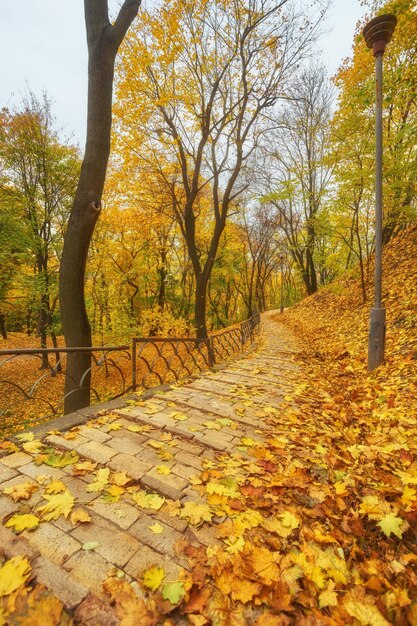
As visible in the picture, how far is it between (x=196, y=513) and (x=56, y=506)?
92 cm

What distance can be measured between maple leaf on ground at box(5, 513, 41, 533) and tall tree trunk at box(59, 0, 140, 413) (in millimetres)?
2749

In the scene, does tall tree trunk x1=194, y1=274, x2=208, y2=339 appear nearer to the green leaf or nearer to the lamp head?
the lamp head

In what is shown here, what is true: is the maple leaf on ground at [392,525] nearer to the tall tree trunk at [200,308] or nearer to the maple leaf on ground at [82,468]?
the maple leaf on ground at [82,468]

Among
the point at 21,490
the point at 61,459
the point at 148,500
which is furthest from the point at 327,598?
the point at 61,459

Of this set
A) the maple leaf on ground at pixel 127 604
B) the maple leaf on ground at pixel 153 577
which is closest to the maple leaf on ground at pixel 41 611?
the maple leaf on ground at pixel 127 604

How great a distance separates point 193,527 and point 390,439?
2.28 metres

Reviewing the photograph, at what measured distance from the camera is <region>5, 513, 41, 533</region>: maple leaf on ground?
5.46 feet

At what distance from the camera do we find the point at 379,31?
4.55 meters

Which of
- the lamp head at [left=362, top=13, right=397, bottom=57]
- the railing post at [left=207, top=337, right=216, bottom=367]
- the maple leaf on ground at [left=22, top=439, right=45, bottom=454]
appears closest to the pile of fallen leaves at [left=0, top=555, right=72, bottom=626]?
the maple leaf on ground at [left=22, top=439, right=45, bottom=454]

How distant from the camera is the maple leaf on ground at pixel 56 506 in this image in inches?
69.6

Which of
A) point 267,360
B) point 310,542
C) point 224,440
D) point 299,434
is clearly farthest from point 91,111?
point 267,360

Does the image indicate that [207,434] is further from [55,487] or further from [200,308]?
[200,308]

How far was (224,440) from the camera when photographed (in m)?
2.91

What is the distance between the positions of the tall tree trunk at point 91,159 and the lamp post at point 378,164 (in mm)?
3900
